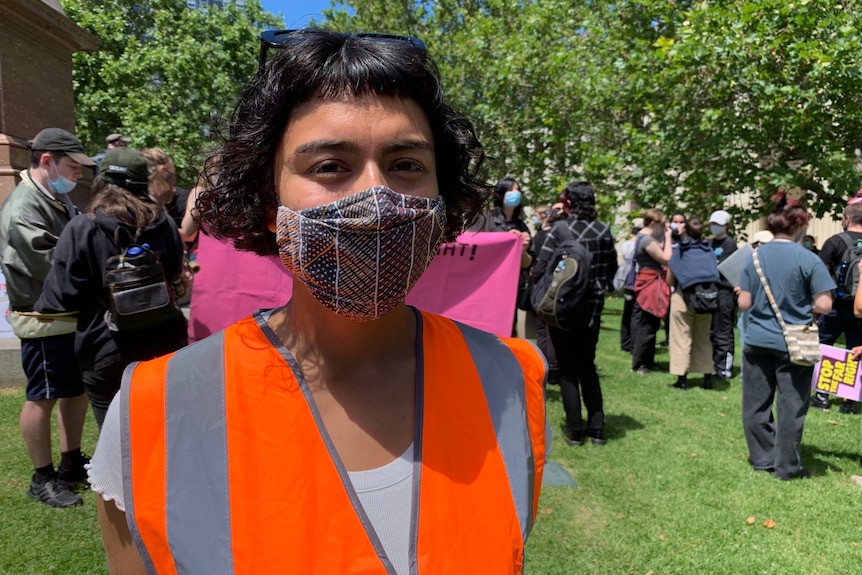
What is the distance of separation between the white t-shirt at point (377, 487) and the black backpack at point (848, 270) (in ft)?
20.2

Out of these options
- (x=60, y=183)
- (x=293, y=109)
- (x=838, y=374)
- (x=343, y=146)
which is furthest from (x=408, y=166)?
(x=838, y=374)

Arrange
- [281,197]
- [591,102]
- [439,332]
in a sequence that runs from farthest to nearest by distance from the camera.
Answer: [591,102], [439,332], [281,197]

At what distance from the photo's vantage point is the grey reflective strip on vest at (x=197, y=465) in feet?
3.75

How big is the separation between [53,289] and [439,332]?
2.61 meters

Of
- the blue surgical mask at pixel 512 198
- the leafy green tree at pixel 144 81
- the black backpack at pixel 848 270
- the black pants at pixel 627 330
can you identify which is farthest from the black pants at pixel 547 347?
the leafy green tree at pixel 144 81

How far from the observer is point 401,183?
4.27 feet

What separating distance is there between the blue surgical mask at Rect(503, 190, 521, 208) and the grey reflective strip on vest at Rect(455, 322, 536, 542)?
4.49 m

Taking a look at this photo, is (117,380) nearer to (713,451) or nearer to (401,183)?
(401,183)

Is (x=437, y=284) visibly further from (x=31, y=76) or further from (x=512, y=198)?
(x=31, y=76)

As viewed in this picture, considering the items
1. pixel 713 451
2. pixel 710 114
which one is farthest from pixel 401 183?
pixel 710 114

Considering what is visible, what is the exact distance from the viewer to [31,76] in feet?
18.6

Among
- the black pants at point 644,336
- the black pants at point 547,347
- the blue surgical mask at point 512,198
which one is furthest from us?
the black pants at point 644,336

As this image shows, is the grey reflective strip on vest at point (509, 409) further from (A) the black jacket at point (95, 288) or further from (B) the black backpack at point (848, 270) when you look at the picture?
(B) the black backpack at point (848, 270)

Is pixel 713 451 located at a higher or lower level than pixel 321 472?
lower
